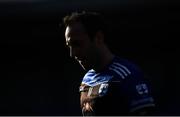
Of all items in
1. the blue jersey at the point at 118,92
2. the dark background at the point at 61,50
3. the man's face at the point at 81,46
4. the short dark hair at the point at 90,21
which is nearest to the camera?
the blue jersey at the point at 118,92

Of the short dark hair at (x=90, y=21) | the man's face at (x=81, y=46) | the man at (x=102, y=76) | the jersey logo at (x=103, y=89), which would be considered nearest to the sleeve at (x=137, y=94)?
the man at (x=102, y=76)

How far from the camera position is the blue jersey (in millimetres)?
3609

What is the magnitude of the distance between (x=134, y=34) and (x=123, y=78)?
639 cm

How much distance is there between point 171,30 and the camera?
9.73 m

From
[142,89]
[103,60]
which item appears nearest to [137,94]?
[142,89]

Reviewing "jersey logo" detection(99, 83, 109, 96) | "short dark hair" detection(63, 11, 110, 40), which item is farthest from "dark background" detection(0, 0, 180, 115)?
"jersey logo" detection(99, 83, 109, 96)

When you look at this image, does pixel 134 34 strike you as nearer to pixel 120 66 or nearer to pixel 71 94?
pixel 71 94

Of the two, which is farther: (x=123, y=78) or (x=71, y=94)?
(x=71, y=94)

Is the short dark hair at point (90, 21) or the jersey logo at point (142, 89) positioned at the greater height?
the short dark hair at point (90, 21)

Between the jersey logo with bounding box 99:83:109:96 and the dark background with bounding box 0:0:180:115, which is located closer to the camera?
the jersey logo with bounding box 99:83:109:96

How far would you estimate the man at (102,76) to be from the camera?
3.62 m

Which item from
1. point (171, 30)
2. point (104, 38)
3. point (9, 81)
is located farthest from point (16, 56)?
point (104, 38)

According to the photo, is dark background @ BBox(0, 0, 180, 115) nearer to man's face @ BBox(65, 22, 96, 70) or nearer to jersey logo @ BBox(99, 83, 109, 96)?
man's face @ BBox(65, 22, 96, 70)

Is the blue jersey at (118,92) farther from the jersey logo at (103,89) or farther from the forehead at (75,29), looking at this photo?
the forehead at (75,29)
